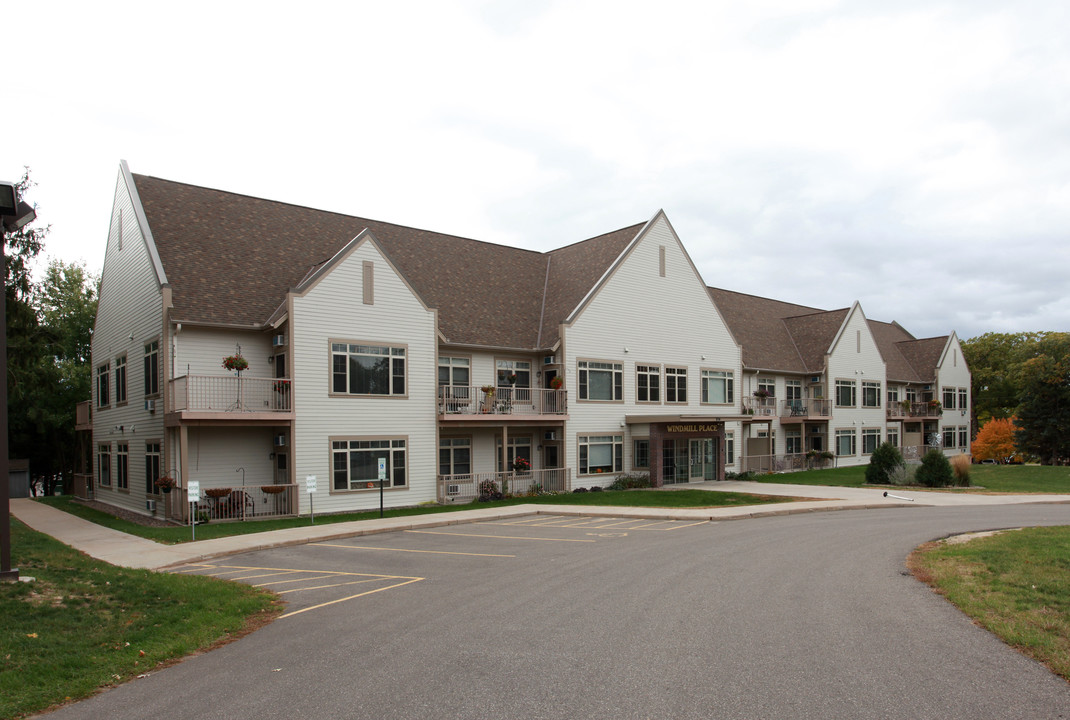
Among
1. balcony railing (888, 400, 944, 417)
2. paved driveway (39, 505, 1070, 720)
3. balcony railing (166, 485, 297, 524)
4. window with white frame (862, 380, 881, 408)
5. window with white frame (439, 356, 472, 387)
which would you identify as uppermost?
window with white frame (439, 356, 472, 387)

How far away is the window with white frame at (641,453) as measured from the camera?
3306cm

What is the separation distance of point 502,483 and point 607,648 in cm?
1955

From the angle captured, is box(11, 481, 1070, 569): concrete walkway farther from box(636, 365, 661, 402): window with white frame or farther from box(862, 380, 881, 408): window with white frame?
box(862, 380, 881, 408): window with white frame

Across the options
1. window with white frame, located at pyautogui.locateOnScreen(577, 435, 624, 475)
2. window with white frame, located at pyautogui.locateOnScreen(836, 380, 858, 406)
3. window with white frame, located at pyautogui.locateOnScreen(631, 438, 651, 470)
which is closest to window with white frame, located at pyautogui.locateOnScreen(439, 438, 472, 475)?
window with white frame, located at pyautogui.locateOnScreen(577, 435, 624, 475)

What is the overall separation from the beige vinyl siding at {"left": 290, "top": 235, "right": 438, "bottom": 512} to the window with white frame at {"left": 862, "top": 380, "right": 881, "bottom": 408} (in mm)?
32298

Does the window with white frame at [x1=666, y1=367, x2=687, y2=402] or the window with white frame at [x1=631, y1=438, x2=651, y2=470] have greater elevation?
the window with white frame at [x1=666, y1=367, x2=687, y2=402]

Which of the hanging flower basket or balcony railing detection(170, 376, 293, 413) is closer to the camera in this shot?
the hanging flower basket

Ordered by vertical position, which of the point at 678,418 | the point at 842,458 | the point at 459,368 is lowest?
the point at 842,458

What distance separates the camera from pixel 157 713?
21.8ft

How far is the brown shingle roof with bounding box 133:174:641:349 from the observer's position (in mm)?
24250

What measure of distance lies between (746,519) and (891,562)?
7969mm

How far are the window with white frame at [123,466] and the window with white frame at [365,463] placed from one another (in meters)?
8.71

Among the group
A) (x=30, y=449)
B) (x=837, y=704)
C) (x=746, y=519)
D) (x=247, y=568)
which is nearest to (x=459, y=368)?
(x=746, y=519)

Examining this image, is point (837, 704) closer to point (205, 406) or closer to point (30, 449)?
point (205, 406)
